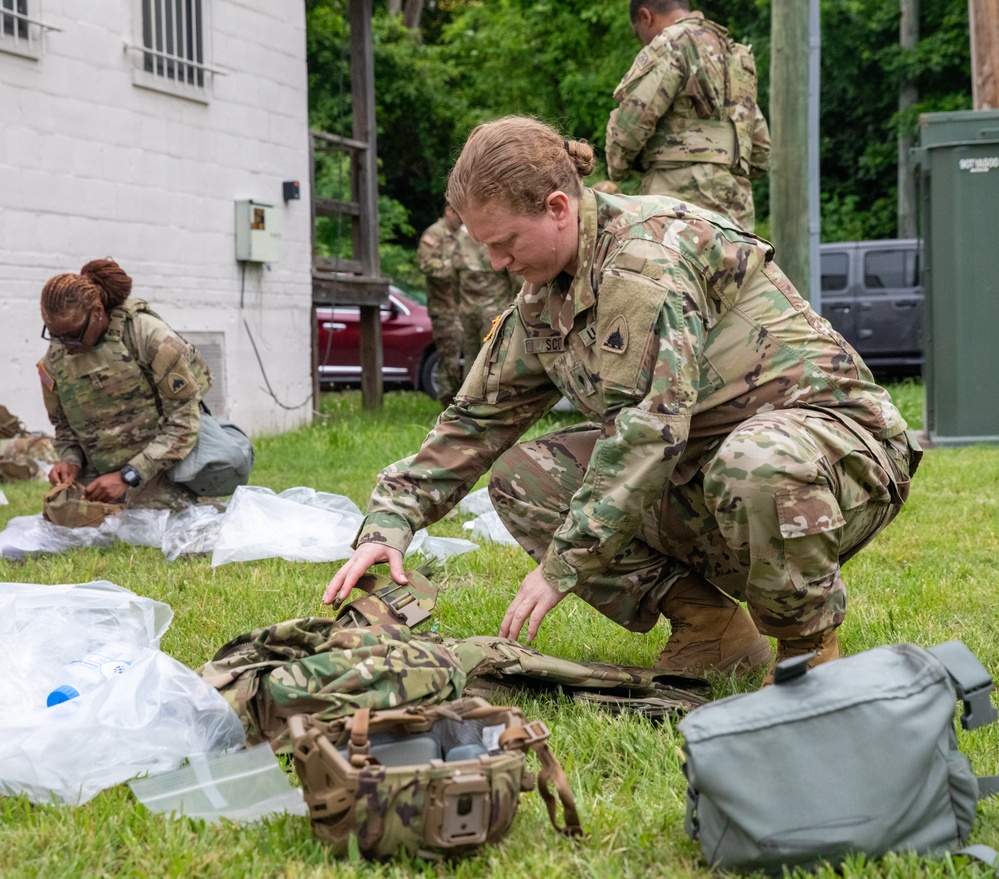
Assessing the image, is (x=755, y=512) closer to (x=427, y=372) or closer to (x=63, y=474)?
(x=63, y=474)

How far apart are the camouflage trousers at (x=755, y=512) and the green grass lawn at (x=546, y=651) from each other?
0.29 m

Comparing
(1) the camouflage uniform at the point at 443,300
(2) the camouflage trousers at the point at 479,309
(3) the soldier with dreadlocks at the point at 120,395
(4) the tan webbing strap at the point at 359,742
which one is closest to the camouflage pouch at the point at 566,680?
(4) the tan webbing strap at the point at 359,742

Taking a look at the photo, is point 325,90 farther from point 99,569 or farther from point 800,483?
point 800,483

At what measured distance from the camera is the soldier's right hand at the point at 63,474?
5.38m

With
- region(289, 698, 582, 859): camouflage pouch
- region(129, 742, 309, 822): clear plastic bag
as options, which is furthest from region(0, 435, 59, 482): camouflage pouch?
region(289, 698, 582, 859): camouflage pouch

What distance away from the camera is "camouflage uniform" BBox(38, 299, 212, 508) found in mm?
5285

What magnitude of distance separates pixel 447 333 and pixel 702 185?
5538 mm

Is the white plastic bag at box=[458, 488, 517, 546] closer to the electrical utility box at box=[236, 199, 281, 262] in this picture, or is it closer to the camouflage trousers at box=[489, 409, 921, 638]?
the camouflage trousers at box=[489, 409, 921, 638]

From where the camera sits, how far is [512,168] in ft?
8.59

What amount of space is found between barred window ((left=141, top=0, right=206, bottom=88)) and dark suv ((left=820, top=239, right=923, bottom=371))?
9.43 meters

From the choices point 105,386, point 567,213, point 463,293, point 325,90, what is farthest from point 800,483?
point 325,90

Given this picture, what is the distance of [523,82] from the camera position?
2788cm

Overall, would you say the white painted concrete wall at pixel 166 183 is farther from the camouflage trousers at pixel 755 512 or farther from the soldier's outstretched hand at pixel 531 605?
the soldier's outstretched hand at pixel 531 605

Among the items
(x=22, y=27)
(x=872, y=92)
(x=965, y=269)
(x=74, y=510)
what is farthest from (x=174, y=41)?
(x=872, y=92)
